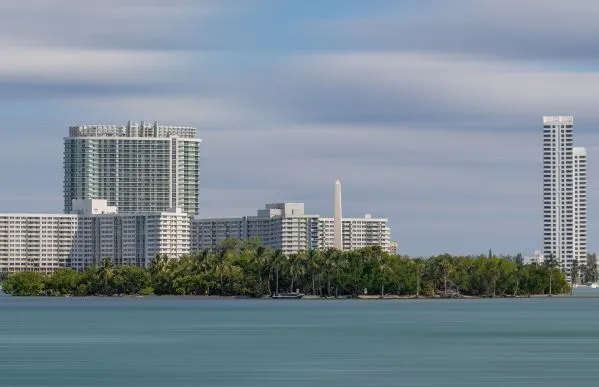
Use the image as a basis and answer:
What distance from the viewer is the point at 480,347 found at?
11012 centimetres

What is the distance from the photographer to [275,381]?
265 ft

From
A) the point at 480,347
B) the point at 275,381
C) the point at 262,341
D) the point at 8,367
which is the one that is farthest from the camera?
the point at 262,341

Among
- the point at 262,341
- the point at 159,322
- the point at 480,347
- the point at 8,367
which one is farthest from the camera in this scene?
the point at 159,322

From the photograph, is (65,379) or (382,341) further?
(382,341)

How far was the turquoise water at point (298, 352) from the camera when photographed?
270ft

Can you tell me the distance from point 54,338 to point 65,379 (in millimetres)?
41368

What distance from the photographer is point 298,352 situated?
4117 inches

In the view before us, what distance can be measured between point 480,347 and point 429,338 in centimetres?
1538

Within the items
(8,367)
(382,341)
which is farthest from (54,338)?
(8,367)

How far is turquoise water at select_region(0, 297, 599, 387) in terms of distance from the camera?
3246 inches

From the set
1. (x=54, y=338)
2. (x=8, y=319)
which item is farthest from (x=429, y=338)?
(x=8, y=319)

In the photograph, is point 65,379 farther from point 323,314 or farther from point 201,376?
point 323,314

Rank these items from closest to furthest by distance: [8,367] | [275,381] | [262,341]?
[275,381], [8,367], [262,341]

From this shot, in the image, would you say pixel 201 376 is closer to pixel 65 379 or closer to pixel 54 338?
pixel 65 379
